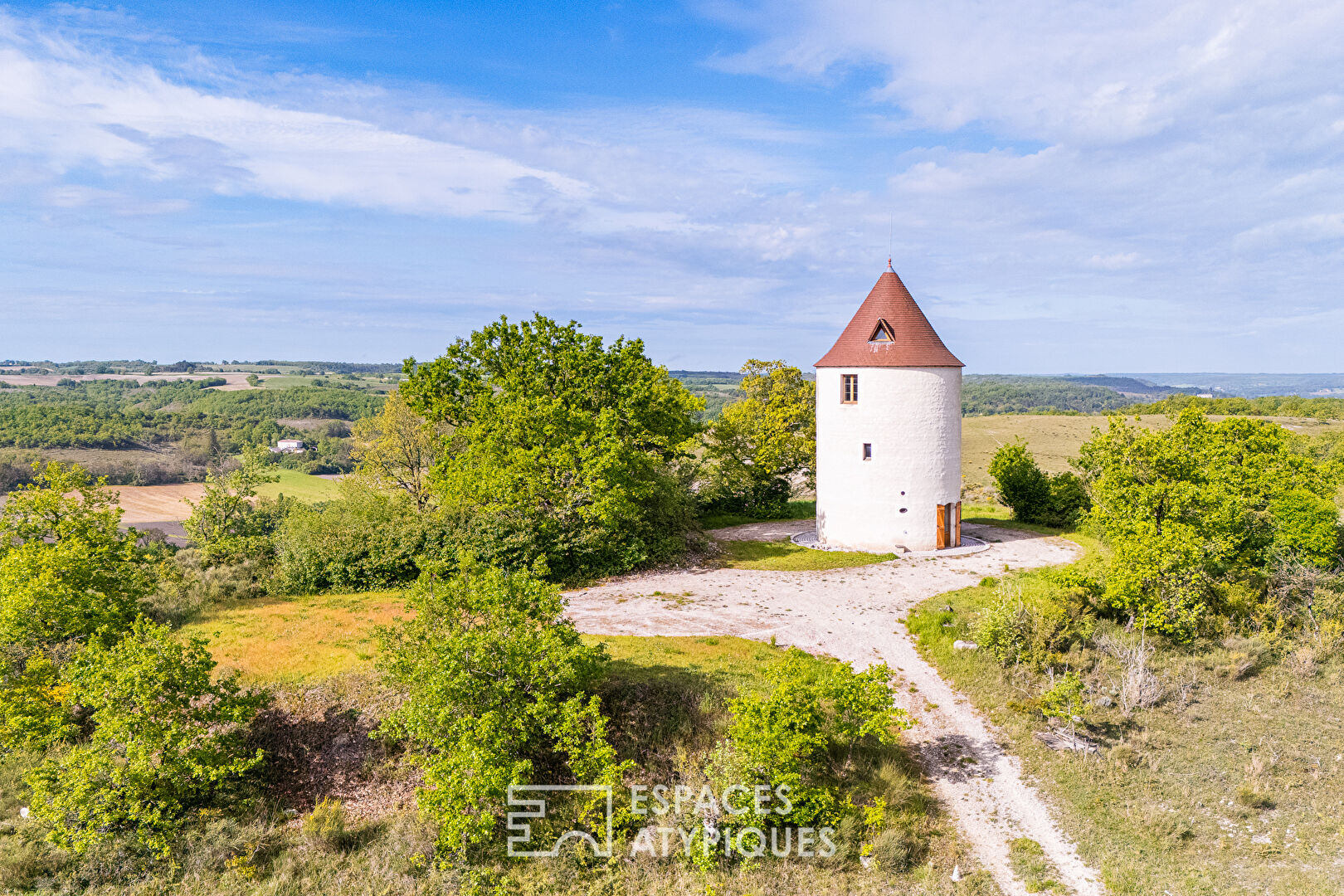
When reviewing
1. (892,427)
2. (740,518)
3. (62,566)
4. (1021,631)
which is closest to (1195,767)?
(1021,631)

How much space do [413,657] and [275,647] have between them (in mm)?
7048

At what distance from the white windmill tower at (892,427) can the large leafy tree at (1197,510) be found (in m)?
5.95

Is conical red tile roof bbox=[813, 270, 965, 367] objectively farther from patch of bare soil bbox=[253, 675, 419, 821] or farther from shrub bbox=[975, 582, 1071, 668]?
patch of bare soil bbox=[253, 675, 419, 821]

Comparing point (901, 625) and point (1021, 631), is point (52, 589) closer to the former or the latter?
point (901, 625)

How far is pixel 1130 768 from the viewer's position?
1402 centimetres

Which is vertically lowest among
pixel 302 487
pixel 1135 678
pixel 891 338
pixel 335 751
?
pixel 335 751

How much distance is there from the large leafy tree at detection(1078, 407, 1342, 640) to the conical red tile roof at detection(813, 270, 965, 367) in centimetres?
694

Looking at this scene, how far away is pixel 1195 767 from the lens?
1395 cm

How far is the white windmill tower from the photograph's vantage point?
27.6 meters

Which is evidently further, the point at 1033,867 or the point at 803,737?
the point at 803,737

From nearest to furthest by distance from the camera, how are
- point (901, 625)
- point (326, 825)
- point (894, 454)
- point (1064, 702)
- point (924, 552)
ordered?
point (326, 825) → point (1064, 702) → point (901, 625) → point (894, 454) → point (924, 552)

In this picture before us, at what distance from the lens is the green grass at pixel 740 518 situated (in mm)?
35531

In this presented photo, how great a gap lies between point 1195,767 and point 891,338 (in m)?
17.2

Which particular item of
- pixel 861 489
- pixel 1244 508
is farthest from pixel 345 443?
pixel 1244 508
